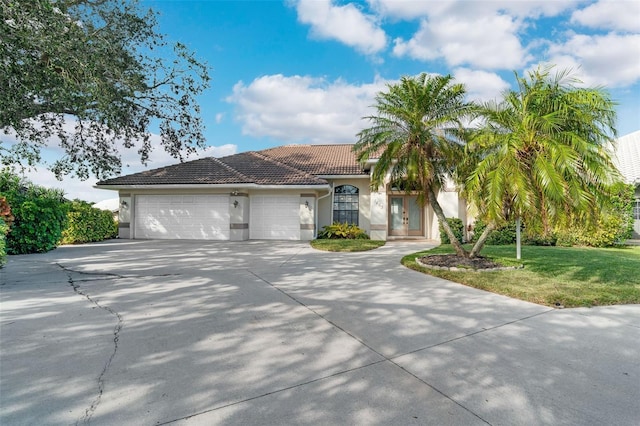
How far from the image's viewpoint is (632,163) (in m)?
18.3

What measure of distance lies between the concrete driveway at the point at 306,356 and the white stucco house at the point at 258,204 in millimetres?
9232

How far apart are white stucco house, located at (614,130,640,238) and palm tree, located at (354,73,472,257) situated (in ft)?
27.4

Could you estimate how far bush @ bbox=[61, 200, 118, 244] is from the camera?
13875 mm

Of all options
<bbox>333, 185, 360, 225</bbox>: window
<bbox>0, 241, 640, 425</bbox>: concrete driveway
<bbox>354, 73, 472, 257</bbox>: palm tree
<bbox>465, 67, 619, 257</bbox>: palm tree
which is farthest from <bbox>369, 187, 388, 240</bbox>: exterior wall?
<bbox>0, 241, 640, 425</bbox>: concrete driveway

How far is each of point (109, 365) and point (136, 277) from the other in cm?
458

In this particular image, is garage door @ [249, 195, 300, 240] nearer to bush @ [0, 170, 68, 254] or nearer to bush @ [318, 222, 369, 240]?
bush @ [318, 222, 369, 240]

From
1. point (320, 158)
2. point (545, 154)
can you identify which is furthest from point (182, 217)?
point (545, 154)

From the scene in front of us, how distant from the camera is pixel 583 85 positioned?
7.11 meters

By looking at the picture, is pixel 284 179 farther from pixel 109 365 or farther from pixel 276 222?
pixel 109 365

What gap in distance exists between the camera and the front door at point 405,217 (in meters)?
17.6

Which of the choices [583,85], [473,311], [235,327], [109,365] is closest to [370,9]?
[583,85]

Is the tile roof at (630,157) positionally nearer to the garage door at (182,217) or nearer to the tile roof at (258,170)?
the tile roof at (258,170)

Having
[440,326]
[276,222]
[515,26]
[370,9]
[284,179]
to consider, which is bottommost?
[440,326]

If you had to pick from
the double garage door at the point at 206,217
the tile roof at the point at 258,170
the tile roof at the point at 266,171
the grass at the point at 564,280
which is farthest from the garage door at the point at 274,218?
the grass at the point at 564,280
